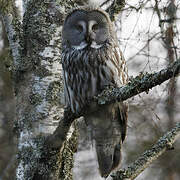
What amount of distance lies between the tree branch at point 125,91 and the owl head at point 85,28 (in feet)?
2.77

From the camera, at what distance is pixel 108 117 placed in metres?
3.40

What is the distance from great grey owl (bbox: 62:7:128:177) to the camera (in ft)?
10.8

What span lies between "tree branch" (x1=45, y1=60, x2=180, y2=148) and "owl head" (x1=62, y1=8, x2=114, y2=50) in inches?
33.3

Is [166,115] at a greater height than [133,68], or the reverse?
[133,68]

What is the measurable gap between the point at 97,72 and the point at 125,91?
89 centimetres

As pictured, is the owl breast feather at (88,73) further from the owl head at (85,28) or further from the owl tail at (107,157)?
the owl tail at (107,157)

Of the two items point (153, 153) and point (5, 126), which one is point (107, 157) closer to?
point (153, 153)

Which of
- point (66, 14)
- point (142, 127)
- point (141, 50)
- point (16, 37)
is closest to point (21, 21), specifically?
point (16, 37)

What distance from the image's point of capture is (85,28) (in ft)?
12.0

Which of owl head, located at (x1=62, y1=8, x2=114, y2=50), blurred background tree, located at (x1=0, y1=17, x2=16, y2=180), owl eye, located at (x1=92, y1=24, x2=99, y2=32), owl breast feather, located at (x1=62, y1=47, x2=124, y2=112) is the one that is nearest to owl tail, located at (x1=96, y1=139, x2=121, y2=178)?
owl breast feather, located at (x1=62, y1=47, x2=124, y2=112)

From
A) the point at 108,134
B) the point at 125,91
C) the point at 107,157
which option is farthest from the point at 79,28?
the point at 125,91

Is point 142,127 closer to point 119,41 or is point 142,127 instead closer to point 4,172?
point 119,41

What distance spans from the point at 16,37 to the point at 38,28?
0.70 feet

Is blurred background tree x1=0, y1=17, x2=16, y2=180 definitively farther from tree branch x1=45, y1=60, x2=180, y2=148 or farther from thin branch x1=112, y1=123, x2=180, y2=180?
thin branch x1=112, y1=123, x2=180, y2=180
